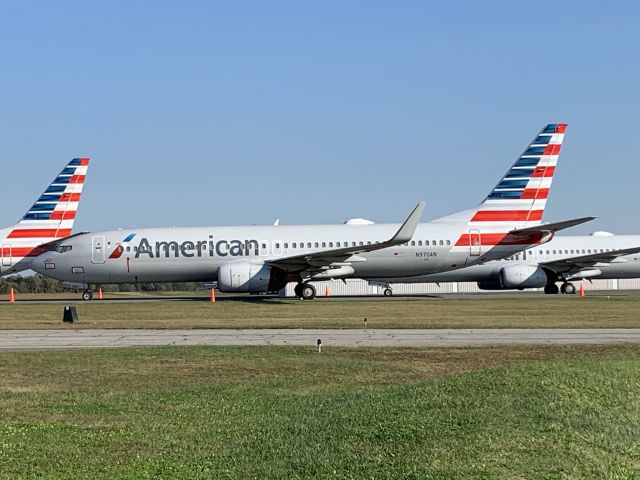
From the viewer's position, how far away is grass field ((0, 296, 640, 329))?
3238 centimetres

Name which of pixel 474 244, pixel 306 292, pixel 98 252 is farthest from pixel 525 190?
pixel 98 252

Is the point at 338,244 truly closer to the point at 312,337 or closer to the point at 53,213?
the point at 53,213

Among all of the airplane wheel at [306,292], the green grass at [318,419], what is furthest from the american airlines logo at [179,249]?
the green grass at [318,419]

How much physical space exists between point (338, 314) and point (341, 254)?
33.8 feet

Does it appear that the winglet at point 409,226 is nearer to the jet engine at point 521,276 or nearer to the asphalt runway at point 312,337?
the jet engine at point 521,276

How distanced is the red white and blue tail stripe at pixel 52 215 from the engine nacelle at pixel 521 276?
2766 cm

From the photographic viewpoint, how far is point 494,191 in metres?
53.9

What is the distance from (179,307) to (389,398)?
1201 inches

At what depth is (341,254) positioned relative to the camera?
48.2 meters

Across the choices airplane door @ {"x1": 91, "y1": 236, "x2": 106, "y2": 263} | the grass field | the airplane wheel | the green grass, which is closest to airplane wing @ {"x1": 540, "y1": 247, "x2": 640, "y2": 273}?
the grass field

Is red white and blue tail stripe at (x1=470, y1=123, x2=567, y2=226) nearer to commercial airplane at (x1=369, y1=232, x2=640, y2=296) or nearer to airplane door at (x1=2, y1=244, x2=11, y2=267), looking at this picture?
commercial airplane at (x1=369, y1=232, x2=640, y2=296)

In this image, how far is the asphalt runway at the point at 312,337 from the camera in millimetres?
24828

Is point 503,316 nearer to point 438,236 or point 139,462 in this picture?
point 438,236

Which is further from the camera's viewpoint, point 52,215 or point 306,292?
point 52,215
